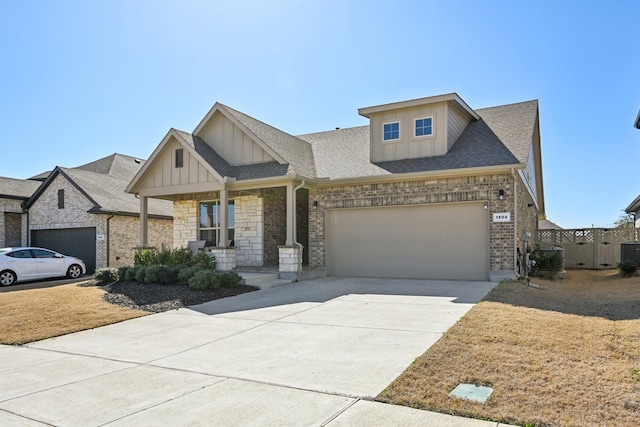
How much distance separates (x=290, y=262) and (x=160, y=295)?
13.0 feet

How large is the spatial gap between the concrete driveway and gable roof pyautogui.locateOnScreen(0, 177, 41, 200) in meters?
16.1

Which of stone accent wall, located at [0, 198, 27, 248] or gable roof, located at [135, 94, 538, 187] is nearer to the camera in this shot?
gable roof, located at [135, 94, 538, 187]

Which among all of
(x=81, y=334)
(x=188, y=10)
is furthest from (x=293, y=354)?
(x=188, y=10)

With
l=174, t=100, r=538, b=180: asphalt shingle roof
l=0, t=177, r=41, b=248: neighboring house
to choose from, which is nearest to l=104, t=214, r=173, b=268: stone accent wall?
l=0, t=177, r=41, b=248: neighboring house

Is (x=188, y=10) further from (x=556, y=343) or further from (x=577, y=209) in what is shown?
(x=577, y=209)

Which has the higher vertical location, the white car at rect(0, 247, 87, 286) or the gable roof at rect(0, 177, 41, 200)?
the gable roof at rect(0, 177, 41, 200)

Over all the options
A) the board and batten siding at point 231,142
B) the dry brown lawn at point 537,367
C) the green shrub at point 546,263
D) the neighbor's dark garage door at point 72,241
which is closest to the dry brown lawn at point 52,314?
the board and batten siding at point 231,142

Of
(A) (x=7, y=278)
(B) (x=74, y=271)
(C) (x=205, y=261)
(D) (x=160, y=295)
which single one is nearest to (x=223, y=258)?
(C) (x=205, y=261)

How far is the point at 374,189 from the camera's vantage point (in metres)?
14.4

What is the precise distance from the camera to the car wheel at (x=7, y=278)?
15111 mm

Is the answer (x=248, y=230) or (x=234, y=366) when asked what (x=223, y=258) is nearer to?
(x=248, y=230)

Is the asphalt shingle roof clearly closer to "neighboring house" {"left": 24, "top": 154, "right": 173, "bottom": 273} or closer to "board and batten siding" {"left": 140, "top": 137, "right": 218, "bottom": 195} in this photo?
"board and batten siding" {"left": 140, "top": 137, "right": 218, "bottom": 195}

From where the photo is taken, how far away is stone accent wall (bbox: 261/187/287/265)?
53.4 feet

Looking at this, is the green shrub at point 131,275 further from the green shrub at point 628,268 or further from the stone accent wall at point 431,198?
the green shrub at point 628,268
